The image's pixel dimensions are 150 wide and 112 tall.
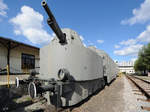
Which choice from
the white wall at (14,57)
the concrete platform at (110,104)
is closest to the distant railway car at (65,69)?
the concrete platform at (110,104)

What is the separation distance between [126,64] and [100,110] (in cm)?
13507

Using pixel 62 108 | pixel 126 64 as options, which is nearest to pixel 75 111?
pixel 62 108

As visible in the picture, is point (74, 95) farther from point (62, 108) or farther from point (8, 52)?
point (8, 52)

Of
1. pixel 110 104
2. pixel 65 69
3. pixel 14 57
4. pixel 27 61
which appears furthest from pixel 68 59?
pixel 27 61

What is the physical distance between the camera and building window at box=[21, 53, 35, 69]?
11.4 metres

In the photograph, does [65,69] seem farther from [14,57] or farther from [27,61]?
[27,61]

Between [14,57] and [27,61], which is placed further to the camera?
[27,61]

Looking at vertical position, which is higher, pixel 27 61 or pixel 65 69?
pixel 27 61

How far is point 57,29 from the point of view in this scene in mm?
3771

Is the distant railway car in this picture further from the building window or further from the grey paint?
the building window

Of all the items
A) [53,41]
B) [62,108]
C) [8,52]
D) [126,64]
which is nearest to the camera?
[62,108]

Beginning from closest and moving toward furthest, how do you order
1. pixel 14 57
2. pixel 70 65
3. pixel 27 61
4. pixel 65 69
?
pixel 65 69, pixel 70 65, pixel 14 57, pixel 27 61

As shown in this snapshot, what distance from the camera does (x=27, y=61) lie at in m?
12.0

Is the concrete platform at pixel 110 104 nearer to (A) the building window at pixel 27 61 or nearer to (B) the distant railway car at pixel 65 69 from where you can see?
(B) the distant railway car at pixel 65 69
